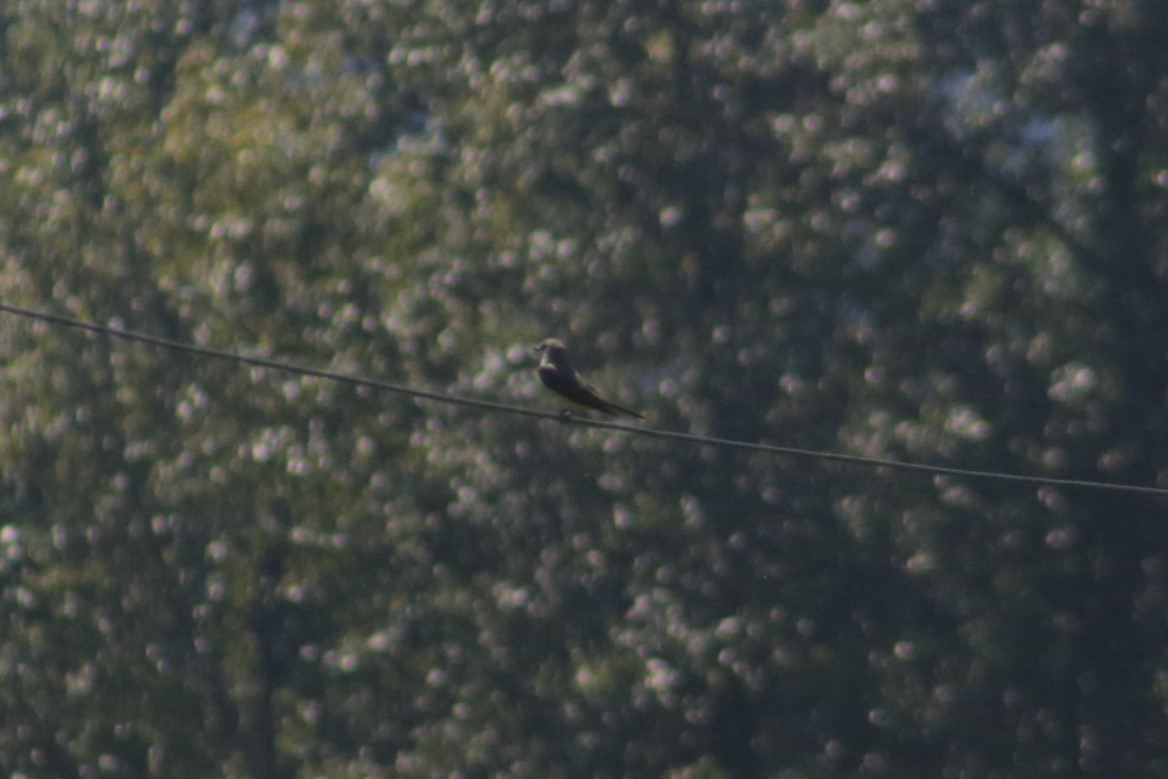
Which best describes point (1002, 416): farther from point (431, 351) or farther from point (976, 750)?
point (431, 351)

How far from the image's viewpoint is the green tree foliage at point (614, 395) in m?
14.3

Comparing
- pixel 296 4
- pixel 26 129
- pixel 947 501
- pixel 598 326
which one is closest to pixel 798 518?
pixel 947 501

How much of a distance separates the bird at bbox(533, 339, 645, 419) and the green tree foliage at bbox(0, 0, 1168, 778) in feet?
11.9

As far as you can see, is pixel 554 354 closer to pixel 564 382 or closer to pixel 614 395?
pixel 564 382

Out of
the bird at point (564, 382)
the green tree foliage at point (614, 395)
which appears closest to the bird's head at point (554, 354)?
the bird at point (564, 382)

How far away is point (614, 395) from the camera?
14.9 metres

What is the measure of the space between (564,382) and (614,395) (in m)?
4.16

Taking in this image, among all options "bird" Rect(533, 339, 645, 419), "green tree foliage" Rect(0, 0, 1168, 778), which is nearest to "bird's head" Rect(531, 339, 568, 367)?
"bird" Rect(533, 339, 645, 419)

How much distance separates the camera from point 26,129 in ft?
59.5

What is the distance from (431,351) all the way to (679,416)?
5.97 feet

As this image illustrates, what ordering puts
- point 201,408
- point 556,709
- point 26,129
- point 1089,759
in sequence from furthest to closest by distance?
point 26,129 < point 201,408 < point 556,709 < point 1089,759

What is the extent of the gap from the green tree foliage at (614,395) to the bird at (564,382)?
362 centimetres

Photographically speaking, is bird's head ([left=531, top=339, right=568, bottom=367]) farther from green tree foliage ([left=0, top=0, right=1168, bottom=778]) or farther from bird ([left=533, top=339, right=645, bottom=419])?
green tree foliage ([left=0, top=0, right=1168, bottom=778])

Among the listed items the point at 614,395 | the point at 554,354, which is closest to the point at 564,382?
the point at 554,354
